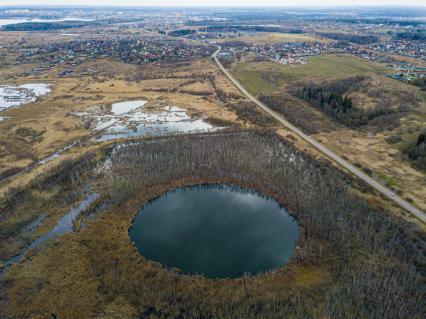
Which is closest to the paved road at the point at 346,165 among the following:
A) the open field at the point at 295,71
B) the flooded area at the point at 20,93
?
the open field at the point at 295,71

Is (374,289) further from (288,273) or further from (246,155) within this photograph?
(246,155)

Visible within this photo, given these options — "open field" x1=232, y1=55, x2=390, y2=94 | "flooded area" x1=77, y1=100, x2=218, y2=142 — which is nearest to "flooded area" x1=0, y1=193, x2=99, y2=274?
Result: "flooded area" x1=77, y1=100, x2=218, y2=142

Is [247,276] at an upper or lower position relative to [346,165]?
lower

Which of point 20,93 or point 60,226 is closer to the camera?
point 60,226

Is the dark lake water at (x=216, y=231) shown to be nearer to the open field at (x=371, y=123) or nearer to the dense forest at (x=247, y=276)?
the dense forest at (x=247, y=276)

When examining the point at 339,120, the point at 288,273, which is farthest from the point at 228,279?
the point at 339,120

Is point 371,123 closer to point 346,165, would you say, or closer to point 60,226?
point 346,165

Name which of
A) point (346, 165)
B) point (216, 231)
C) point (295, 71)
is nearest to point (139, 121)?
point (216, 231)
